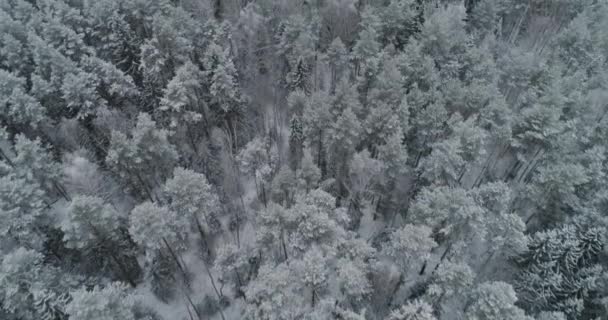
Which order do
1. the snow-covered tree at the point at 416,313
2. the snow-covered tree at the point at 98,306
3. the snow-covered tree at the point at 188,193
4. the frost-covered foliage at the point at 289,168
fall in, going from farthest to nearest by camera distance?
the snow-covered tree at the point at 188,193 → the frost-covered foliage at the point at 289,168 → the snow-covered tree at the point at 416,313 → the snow-covered tree at the point at 98,306

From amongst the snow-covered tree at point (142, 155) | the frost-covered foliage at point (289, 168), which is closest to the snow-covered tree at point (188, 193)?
the frost-covered foliage at point (289, 168)

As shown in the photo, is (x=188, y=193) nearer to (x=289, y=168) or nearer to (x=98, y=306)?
(x=98, y=306)

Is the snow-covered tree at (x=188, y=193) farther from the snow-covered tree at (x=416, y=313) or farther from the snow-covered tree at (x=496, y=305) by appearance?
the snow-covered tree at (x=496, y=305)

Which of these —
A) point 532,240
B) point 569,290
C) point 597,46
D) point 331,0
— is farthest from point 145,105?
point 597,46

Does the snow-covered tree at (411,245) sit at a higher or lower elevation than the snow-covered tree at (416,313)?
higher

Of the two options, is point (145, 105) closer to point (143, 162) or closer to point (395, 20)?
point (143, 162)

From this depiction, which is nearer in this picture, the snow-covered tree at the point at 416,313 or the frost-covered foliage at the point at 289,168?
the snow-covered tree at the point at 416,313

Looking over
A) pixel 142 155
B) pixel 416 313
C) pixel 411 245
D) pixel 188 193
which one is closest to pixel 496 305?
pixel 416 313

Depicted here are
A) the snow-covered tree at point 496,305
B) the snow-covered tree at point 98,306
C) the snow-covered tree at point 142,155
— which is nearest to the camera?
the snow-covered tree at point 98,306

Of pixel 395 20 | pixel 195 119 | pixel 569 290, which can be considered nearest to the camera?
pixel 569 290

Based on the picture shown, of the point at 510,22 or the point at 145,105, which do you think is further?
the point at 510,22
